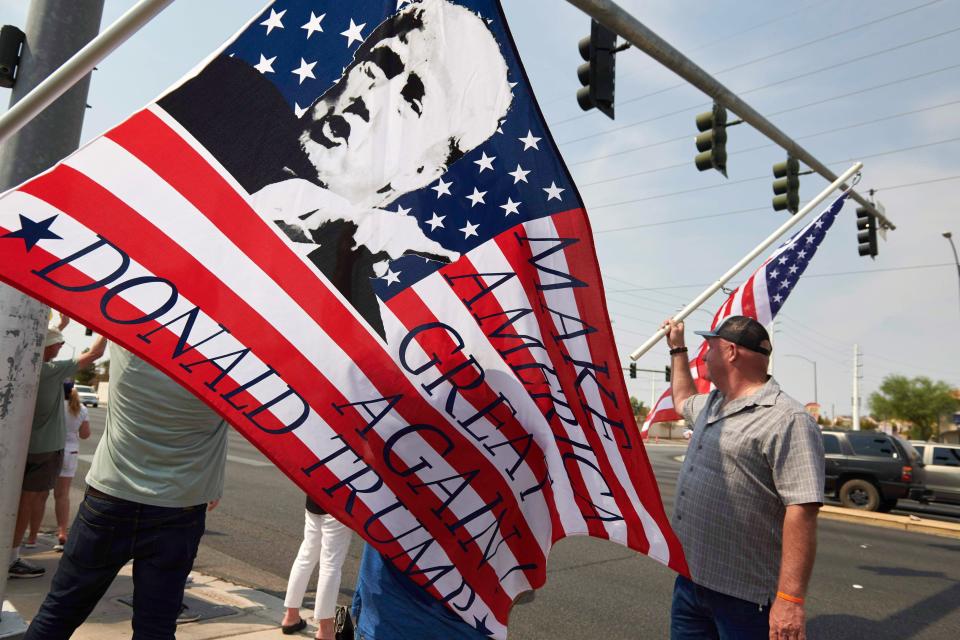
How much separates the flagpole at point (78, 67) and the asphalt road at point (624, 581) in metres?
4.76

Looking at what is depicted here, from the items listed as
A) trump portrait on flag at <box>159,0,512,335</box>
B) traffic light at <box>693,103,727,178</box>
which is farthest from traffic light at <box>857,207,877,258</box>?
trump portrait on flag at <box>159,0,512,335</box>

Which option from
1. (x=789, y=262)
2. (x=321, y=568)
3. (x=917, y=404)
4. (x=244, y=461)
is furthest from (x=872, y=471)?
(x=917, y=404)

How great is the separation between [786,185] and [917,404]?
5992cm

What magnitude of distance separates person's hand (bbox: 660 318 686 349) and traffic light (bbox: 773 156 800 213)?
260 inches

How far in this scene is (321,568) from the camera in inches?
179

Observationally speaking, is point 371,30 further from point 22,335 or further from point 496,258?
point 22,335

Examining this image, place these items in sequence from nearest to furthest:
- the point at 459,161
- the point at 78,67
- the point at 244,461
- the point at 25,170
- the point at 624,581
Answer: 1. the point at 78,67
2. the point at 459,161
3. the point at 25,170
4. the point at 624,581
5. the point at 244,461

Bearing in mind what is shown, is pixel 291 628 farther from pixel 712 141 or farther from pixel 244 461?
pixel 244 461

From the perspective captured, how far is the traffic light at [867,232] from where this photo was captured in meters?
12.9

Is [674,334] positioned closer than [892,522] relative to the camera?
Yes

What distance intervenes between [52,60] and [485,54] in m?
2.26

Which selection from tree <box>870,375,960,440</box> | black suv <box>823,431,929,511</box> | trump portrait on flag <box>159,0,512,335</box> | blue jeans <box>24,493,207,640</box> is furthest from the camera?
tree <box>870,375,960,440</box>

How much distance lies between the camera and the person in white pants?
449cm

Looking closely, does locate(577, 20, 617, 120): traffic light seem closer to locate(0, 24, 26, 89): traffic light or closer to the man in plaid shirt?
the man in plaid shirt
